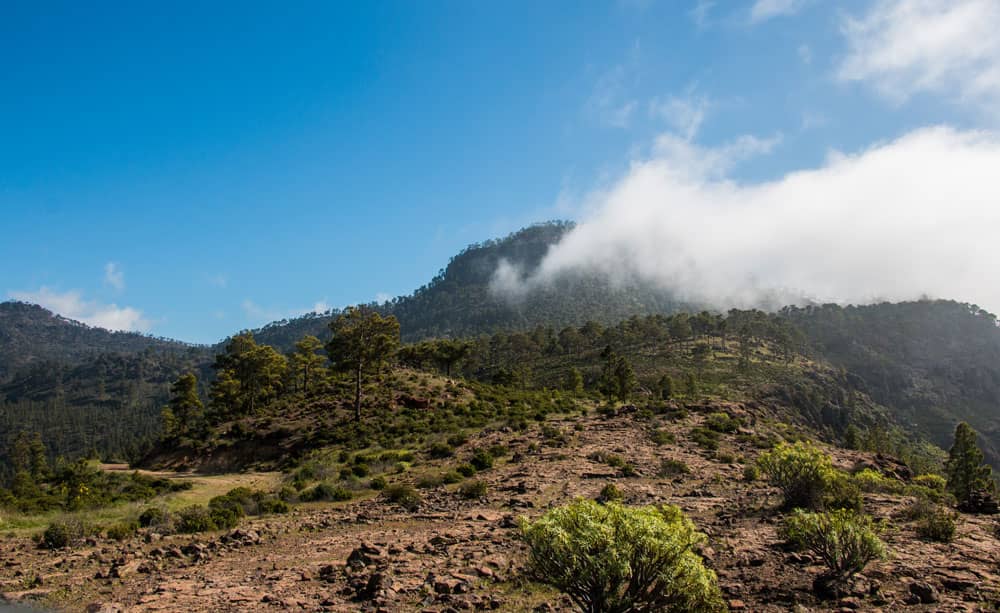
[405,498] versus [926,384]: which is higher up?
[405,498]

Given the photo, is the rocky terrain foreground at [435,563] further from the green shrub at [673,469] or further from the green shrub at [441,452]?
the green shrub at [441,452]

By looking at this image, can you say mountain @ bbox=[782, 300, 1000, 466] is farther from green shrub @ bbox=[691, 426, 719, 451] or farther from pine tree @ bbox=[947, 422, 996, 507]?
green shrub @ bbox=[691, 426, 719, 451]

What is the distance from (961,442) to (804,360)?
303 feet

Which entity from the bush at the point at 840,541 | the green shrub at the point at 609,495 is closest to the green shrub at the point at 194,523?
the green shrub at the point at 609,495

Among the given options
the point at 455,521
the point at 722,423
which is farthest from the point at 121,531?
the point at 722,423

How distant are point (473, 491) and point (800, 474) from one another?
13.8 metres

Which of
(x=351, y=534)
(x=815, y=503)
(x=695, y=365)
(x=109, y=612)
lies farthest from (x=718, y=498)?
(x=695, y=365)

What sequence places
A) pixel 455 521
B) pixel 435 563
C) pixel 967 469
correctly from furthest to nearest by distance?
pixel 967 469 → pixel 455 521 → pixel 435 563

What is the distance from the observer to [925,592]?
11750 mm

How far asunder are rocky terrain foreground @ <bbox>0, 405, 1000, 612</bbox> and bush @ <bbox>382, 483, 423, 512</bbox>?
472 millimetres

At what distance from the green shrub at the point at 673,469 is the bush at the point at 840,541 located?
45.5 ft

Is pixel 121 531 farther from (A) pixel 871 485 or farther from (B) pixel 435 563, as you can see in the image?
(A) pixel 871 485

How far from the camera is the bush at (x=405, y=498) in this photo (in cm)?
2317

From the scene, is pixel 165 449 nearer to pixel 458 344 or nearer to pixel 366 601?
pixel 458 344
